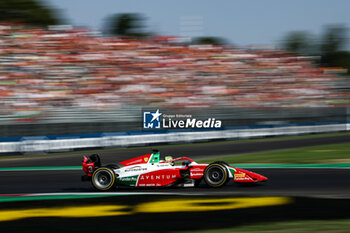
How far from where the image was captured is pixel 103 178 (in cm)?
779

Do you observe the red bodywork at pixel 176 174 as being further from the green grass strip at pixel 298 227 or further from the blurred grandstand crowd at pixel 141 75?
the blurred grandstand crowd at pixel 141 75

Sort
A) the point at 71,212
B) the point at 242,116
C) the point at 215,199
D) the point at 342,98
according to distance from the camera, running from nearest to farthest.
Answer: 1. the point at 71,212
2. the point at 215,199
3. the point at 242,116
4. the point at 342,98

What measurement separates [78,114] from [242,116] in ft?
25.0

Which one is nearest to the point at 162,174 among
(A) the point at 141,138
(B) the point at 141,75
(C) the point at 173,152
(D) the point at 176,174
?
(D) the point at 176,174

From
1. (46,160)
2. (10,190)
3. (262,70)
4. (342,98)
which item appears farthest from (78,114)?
(342,98)

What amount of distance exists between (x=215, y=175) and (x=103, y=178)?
185 centimetres

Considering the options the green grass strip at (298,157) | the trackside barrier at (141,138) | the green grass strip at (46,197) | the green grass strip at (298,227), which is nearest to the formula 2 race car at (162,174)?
the green grass strip at (46,197)

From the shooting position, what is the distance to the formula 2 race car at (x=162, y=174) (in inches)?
296

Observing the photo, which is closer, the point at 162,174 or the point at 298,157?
the point at 162,174

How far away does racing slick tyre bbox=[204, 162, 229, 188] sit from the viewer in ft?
24.4

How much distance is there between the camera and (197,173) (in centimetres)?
757

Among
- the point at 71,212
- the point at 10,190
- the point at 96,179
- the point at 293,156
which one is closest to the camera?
the point at 71,212

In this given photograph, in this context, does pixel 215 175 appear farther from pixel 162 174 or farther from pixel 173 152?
pixel 173 152

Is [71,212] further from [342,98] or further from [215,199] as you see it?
[342,98]
